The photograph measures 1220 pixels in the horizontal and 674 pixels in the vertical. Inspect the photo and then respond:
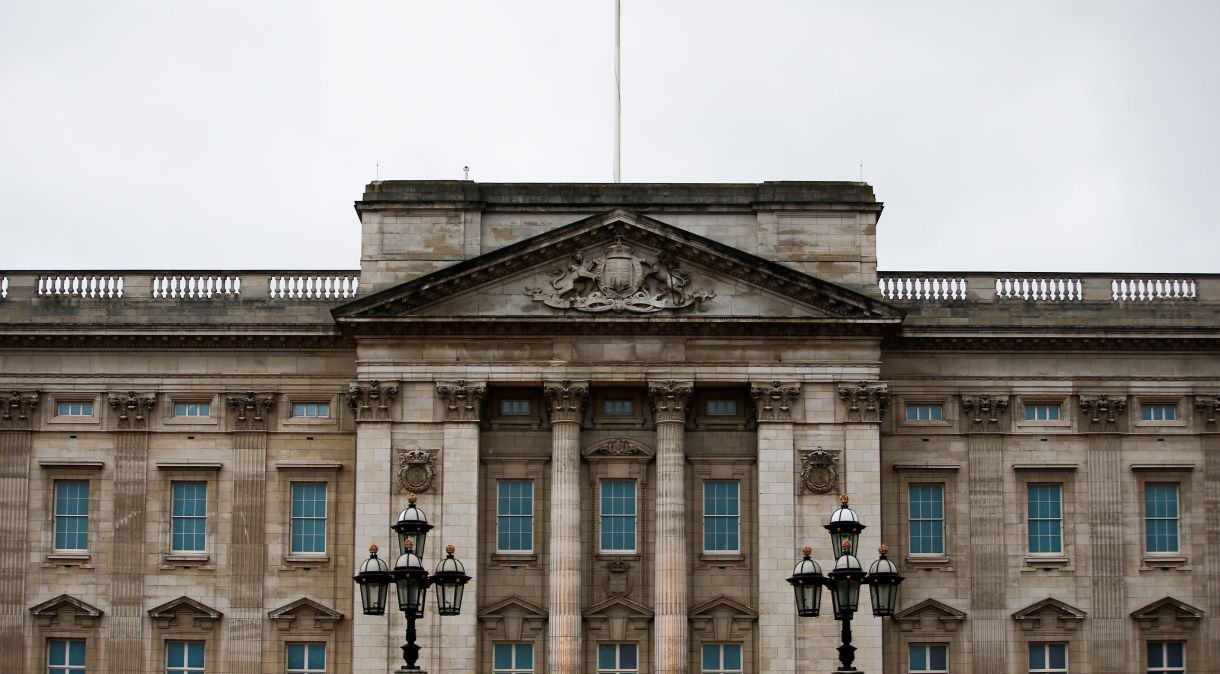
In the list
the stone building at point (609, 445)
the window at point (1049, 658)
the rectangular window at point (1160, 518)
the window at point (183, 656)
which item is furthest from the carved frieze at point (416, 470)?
the rectangular window at point (1160, 518)

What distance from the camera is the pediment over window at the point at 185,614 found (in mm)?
51062

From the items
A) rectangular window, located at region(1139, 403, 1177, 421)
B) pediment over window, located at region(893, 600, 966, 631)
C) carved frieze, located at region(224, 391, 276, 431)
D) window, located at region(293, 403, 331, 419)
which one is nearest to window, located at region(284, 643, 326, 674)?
carved frieze, located at region(224, 391, 276, 431)

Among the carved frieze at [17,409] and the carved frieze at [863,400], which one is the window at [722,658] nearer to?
the carved frieze at [863,400]

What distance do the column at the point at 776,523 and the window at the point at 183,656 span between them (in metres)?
14.7

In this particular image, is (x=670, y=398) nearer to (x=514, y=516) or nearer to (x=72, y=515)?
(x=514, y=516)

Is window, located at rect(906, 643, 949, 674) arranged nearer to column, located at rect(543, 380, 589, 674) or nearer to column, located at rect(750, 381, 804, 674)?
column, located at rect(750, 381, 804, 674)

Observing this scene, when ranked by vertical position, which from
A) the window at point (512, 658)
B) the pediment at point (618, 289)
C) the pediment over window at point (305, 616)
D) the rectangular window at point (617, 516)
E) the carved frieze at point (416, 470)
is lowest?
the window at point (512, 658)

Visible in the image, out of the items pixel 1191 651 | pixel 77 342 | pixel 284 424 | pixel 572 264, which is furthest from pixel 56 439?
pixel 1191 651

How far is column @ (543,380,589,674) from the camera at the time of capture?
4950 centimetres

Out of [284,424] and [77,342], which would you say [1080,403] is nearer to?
[284,424]

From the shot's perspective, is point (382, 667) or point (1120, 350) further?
point (1120, 350)

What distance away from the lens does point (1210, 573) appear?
51.7 m

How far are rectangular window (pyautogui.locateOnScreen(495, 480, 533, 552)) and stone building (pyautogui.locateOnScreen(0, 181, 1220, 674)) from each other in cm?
8

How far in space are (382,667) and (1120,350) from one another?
2128 centimetres
